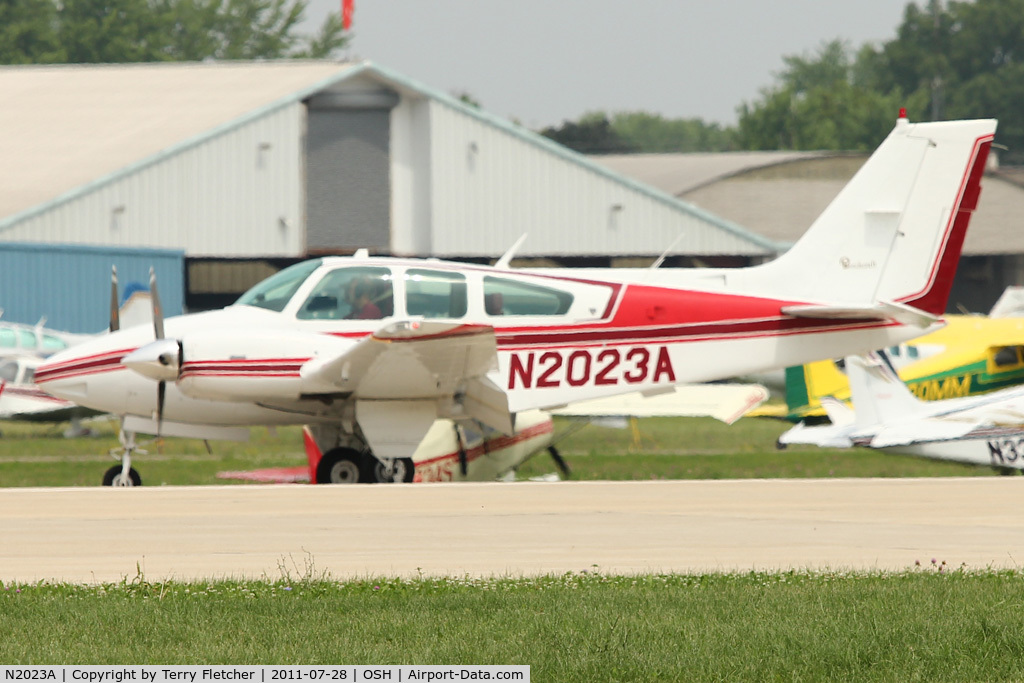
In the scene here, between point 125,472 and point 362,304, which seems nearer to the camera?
point 125,472

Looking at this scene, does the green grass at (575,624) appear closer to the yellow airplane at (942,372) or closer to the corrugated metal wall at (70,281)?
the yellow airplane at (942,372)

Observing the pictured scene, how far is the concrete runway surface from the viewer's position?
830 cm

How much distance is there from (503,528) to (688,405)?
30.5 feet

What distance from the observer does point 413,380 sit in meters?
13.2

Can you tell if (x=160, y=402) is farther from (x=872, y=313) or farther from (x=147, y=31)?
(x=147, y=31)

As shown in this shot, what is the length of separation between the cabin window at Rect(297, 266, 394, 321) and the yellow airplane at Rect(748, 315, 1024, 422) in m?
8.87

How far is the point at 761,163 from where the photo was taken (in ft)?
188

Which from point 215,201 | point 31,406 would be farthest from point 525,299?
point 215,201

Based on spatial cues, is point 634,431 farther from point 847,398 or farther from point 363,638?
point 363,638

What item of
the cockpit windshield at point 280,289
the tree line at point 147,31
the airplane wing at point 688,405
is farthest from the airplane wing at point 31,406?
the tree line at point 147,31

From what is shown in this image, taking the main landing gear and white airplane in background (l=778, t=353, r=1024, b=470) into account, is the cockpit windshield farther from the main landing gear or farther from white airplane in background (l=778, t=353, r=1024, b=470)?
white airplane in background (l=778, t=353, r=1024, b=470)

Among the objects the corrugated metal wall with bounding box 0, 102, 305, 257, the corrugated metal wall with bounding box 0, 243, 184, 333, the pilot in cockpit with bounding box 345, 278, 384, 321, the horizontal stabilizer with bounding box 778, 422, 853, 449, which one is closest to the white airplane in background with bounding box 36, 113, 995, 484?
the pilot in cockpit with bounding box 345, 278, 384, 321

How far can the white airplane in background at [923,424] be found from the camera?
16562mm

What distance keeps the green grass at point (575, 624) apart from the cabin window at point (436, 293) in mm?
6194
